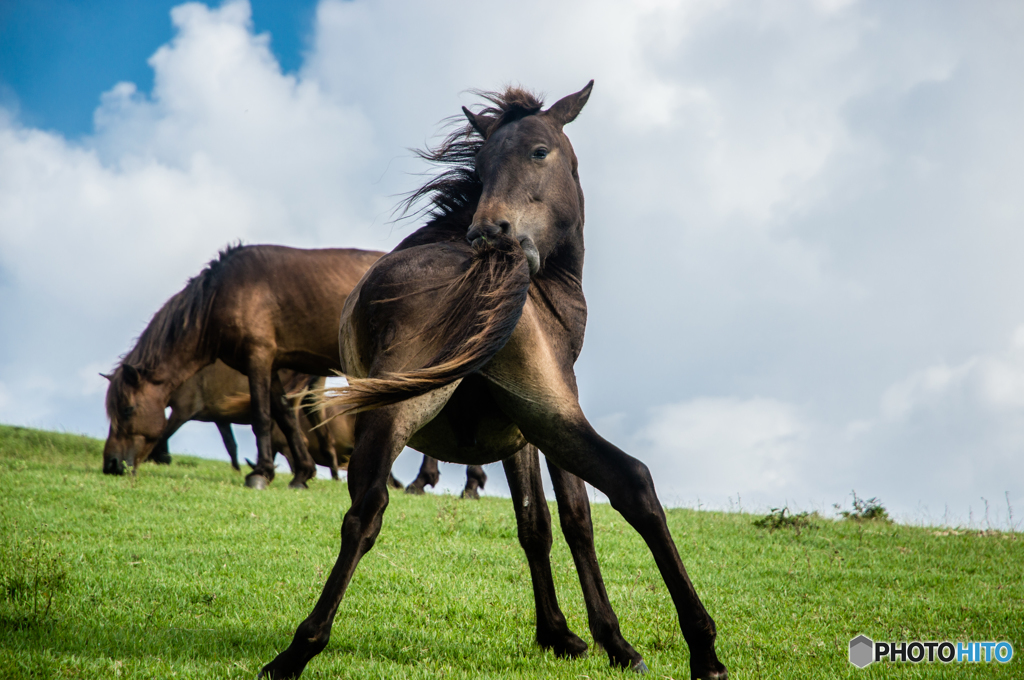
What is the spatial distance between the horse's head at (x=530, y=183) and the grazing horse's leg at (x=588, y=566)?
1212mm

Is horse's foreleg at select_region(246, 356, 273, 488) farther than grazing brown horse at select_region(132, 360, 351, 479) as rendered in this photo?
No

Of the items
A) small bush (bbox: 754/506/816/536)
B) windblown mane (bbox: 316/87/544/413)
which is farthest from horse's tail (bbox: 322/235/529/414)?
small bush (bbox: 754/506/816/536)

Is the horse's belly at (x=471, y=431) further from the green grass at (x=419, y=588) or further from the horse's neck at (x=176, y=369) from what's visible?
the horse's neck at (x=176, y=369)

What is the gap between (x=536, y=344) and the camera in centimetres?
371

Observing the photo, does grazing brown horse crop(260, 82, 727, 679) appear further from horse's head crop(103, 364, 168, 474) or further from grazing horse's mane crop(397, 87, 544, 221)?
horse's head crop(103, 364, 168, 474)

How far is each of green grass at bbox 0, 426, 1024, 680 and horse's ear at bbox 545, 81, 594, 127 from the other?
3178 mm

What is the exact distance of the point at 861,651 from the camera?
189 inches

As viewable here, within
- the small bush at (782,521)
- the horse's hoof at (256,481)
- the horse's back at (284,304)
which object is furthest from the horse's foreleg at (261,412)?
the small bush at (782,521)

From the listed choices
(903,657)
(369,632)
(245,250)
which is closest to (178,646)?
(369,632)

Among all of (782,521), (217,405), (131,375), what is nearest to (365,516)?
(782,521)

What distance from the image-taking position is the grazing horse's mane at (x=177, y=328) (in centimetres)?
1128

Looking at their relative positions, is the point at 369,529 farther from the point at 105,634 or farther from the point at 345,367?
the point at 105,634

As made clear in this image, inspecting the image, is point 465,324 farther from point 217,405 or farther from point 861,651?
point 217,405

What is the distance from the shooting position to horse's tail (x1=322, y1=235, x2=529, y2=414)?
315cm
